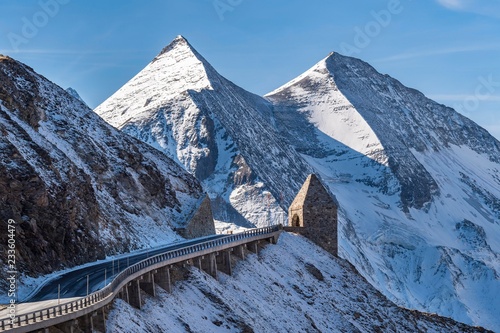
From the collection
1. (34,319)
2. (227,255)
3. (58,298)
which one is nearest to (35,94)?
(227,255)

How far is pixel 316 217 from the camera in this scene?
9281 centimetres

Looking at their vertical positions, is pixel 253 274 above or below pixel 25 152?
below

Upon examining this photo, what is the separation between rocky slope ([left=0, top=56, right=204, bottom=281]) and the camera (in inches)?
2517

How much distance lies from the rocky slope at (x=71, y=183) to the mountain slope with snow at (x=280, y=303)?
922 cm

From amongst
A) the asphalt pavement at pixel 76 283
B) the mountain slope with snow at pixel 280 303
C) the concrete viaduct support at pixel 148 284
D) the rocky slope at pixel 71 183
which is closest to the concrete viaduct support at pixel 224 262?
the mountain slope with snow at pixel 280 303

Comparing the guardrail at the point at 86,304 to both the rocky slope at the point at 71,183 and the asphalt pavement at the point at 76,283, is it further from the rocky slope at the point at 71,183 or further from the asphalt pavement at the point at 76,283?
the rocky slope at the point at 71,183

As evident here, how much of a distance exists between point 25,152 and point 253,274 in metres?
18.9

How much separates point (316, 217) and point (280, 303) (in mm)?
21903

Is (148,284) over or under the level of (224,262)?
under

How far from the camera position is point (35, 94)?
3499 inches

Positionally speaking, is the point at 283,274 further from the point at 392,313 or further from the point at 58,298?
the point at 58,298

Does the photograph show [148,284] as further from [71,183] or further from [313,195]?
[313,195]

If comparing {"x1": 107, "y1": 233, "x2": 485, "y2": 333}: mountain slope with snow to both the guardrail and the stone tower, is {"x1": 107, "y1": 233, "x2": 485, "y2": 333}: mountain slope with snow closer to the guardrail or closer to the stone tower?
the guardrail

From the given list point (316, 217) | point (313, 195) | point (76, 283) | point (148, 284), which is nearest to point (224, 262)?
point (148, 284)
